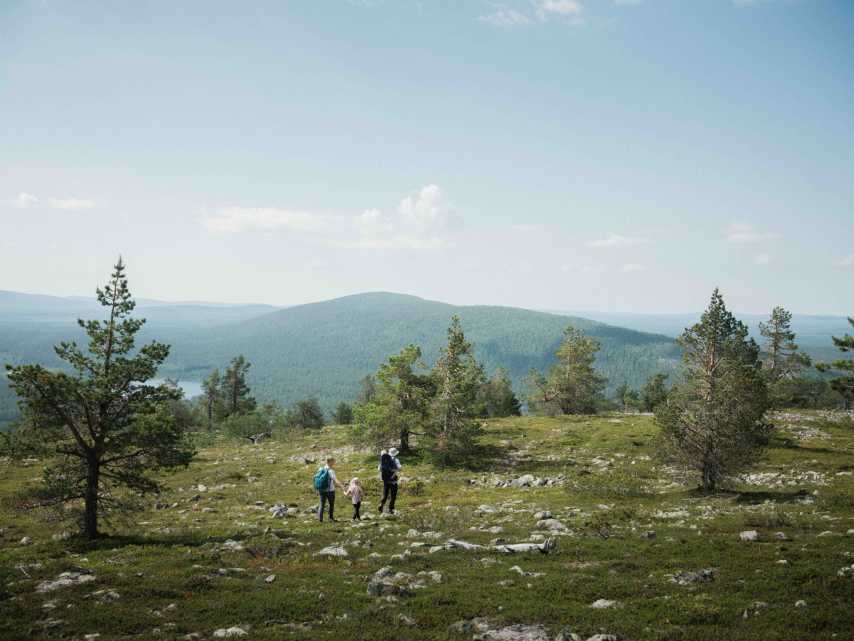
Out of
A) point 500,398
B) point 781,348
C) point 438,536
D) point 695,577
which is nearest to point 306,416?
point 500,398

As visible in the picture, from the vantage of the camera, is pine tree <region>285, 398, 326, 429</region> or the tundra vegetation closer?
the tundra vegetation

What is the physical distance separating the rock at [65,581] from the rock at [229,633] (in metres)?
5.69

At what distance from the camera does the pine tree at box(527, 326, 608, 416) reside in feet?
234

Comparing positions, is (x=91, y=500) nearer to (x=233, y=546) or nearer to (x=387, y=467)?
(x=233, y=546)

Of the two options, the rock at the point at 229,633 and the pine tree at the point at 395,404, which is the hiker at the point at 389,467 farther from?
the pine tree at the point at 395,404

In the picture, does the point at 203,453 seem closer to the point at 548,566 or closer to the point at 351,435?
the point at 351,435

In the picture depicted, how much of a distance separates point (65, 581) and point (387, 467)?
42.0 feet

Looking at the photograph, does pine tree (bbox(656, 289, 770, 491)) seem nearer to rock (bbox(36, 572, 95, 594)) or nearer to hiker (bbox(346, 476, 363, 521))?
hiker (bbox(346, 476, 363, 521))

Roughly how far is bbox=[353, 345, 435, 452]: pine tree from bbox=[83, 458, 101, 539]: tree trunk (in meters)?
24.5

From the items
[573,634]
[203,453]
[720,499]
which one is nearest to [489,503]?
[720,499]

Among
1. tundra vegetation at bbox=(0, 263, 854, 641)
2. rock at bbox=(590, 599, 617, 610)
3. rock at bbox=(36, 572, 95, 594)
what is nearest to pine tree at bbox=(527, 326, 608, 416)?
tundra vegetation at bbox=(0, 263, 854, 641)

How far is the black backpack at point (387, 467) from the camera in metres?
24.0

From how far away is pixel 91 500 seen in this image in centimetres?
1936

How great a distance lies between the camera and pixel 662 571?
14.3m
